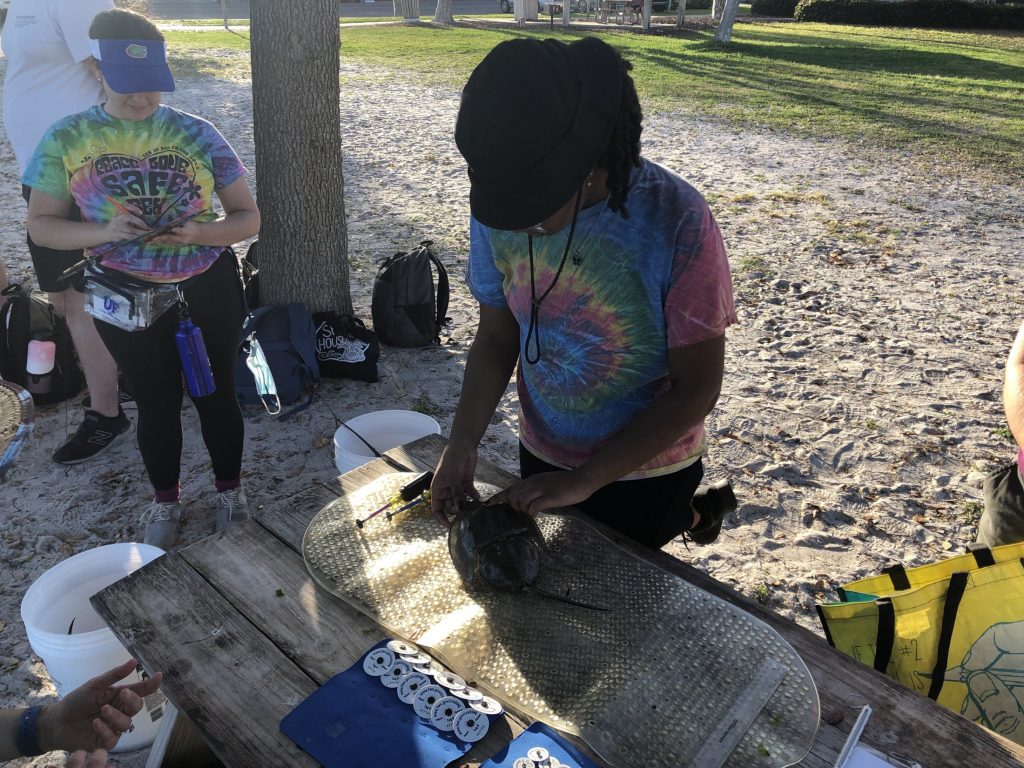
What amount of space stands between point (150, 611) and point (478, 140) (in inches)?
54.3

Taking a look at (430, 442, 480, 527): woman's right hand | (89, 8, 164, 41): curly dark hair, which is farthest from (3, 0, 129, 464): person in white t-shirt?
(430, 442, 480, 527): woman's right hand

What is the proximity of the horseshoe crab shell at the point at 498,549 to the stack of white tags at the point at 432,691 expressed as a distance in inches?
9.3

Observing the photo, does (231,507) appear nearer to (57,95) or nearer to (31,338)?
(31,338)

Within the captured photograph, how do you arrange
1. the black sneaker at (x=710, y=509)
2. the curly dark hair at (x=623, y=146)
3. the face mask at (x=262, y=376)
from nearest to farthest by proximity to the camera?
1. the curly dark hair at (x=623, y=146)
2. the black sneaker at (x=710, y=509)
3. the face mask at (x=262, y=376)

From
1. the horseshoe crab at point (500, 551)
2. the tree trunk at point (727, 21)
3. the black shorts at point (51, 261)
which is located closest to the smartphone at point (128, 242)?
the black shorts at point (51, 261)

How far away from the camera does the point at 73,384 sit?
4359 millimetres

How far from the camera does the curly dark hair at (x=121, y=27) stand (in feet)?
8.86

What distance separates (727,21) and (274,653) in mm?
20493

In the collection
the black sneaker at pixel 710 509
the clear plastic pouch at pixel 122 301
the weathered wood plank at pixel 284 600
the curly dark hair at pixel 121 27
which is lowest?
the black sneaker at pixel 710 509

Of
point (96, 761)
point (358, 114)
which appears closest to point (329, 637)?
point (96, 761)

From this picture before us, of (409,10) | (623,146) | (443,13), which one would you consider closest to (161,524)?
(623,146)

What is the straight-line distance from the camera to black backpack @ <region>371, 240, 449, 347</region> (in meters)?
4.86

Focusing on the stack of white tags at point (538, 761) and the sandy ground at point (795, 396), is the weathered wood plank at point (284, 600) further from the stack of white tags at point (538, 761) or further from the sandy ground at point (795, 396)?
the sandy ground at point (795, 396)

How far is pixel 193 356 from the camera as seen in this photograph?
2910 millimetres
